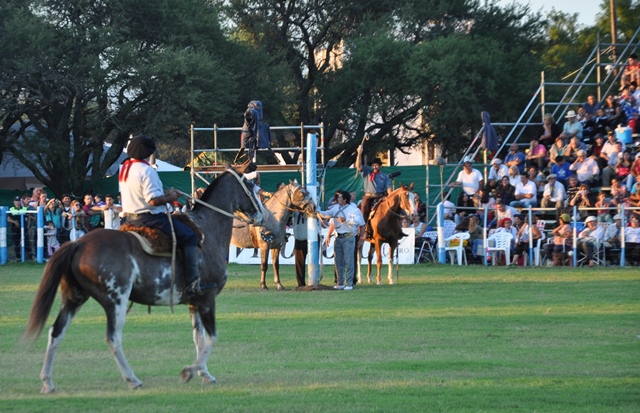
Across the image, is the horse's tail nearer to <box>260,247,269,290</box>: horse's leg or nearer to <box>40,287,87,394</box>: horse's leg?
<box>40,287,87,394</box>: horse's leg

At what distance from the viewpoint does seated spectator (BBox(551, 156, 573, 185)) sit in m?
30.6

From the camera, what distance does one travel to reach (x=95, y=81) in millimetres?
39094

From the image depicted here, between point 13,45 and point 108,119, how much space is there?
15.7 feet

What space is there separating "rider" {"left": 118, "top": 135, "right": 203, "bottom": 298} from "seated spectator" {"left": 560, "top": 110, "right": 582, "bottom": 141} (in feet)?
78.2

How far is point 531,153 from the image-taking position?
1280 inches

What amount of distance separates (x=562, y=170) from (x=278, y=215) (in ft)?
39.6

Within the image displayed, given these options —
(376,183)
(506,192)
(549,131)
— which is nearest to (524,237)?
(506,192)

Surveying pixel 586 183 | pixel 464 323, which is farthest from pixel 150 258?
pixel 586 183

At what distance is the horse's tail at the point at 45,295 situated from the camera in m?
9.65

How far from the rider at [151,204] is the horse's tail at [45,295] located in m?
1.07

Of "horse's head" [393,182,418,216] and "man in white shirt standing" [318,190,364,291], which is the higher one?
"horse's head" [393,182,418,216]

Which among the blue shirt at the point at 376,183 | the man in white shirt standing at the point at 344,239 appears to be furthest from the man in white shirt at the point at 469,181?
the man in white shirt standing at the point at 344,239

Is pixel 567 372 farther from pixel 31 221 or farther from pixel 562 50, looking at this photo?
pixel 562 50

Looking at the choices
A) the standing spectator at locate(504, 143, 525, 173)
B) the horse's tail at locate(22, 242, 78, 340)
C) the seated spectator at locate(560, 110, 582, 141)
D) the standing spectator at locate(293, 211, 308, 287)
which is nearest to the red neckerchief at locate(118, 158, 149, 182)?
the horse's tail at locate(22, 242, 78, 340)
